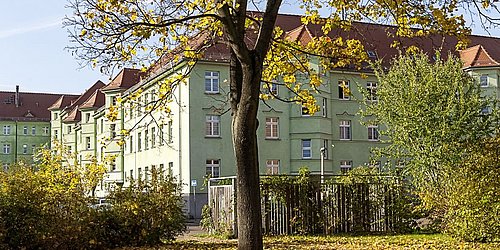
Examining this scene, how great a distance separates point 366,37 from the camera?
50.2 ft

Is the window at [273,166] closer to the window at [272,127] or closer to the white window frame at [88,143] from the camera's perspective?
the window at [272,127]

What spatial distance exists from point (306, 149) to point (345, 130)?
191 inches

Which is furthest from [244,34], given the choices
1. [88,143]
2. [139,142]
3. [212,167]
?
[88,143]

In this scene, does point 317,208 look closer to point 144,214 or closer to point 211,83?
point 144,214

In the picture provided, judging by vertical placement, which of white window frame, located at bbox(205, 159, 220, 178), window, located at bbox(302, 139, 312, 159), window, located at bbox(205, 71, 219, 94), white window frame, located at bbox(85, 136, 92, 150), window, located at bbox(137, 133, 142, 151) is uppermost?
window, located at bbox(205, 71, 219, 94)

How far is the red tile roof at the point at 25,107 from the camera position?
12312 cm

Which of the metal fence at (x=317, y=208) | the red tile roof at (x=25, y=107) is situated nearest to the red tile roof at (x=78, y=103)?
the red tile roof at (x=25, y=107)

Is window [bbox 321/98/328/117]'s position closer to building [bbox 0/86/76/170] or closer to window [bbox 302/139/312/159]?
window [bbox 302/139/312/159]

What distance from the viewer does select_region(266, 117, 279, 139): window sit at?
47500 millimetres

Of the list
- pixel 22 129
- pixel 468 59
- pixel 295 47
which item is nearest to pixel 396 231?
pixel 295 47

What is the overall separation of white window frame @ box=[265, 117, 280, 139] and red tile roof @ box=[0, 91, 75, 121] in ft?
281

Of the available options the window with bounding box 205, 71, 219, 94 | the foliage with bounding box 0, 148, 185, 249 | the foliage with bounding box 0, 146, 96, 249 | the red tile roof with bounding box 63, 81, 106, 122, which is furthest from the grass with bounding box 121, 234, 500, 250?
the red tile roof with bounding box 63, 81, 106, 122

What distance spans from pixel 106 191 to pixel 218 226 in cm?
475

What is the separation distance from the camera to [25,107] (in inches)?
4938
